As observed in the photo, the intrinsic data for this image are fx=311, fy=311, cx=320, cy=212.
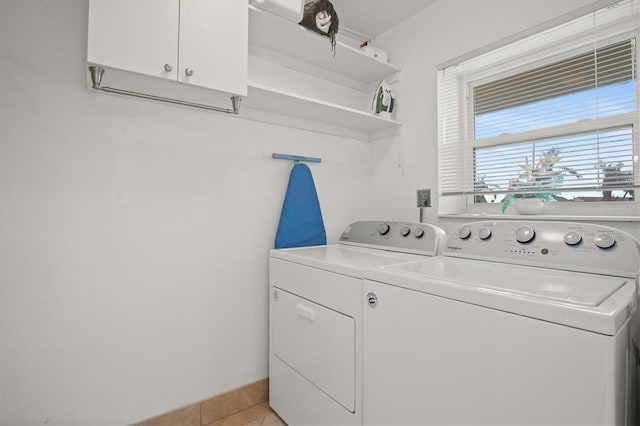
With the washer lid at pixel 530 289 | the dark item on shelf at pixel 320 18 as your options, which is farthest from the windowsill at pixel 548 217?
the dark item on shelf at pixel 320 18

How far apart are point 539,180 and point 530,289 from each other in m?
0.94

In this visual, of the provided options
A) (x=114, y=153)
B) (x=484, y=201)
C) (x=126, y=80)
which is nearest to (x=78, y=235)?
(x=114, y=153)

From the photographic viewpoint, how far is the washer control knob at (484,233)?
4.28 feet

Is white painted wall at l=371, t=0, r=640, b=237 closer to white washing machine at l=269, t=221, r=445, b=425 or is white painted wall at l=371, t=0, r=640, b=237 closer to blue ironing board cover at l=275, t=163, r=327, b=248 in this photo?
white washing machine at l=269, t=221, r=445, b=425

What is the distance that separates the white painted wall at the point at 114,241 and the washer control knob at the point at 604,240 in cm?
146

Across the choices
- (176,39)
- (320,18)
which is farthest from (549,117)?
(176,39)

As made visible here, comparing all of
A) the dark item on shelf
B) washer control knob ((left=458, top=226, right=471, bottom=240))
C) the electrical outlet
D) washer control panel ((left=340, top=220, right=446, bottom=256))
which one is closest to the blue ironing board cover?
washer control panel ((left=340, top=220, right=446, bottom=256))

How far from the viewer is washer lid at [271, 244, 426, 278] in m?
1.22

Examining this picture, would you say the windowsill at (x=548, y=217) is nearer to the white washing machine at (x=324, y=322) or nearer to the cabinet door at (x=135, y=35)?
the white washing machine at (x=324, y=322)

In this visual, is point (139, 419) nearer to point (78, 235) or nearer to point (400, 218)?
point (78, 235)

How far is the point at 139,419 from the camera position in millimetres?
1418

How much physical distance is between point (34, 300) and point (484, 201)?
218 centimetres

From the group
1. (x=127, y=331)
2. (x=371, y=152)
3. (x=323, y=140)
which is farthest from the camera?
(x=371, y=152)

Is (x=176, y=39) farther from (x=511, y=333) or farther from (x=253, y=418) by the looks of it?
(x=253, y=418)
